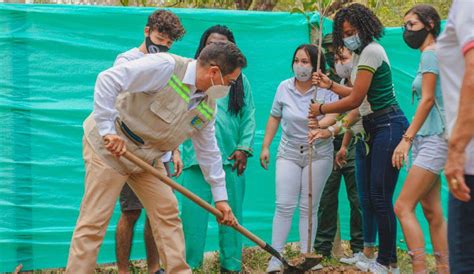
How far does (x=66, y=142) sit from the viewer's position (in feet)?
19.2

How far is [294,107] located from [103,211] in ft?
6.77

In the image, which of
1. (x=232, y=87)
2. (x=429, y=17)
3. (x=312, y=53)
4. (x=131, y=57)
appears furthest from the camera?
A: (x=312, y=53)

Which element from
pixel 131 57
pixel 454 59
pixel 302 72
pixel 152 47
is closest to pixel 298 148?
pixel 302 72

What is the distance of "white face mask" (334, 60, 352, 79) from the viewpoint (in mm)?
6171

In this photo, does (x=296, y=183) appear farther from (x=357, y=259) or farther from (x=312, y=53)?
(x=312, y=53)

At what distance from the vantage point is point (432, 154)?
15.5ft

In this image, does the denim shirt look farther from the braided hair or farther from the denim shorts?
the braided hair

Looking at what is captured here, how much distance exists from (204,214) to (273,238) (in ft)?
1.98

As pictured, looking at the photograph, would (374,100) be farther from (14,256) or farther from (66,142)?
(14,256)

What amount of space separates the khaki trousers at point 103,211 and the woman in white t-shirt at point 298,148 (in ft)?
4.54

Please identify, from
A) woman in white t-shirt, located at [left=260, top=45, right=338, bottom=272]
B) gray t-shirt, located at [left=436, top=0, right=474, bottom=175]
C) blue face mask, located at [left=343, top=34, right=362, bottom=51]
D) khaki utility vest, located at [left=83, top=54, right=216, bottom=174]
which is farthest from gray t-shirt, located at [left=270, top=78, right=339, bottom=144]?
gray t-shirt, located at [left=436, top=0, right=474, bottom=175]

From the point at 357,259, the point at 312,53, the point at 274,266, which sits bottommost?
the point at 357,259

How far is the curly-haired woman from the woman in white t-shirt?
45cm

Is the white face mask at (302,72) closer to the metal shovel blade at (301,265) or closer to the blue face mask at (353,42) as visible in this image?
the blue face mask at (353,42)
